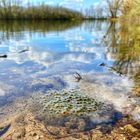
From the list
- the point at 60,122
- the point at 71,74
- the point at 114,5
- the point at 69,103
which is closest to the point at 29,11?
the point at 114,5

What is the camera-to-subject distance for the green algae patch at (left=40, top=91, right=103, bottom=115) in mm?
10352

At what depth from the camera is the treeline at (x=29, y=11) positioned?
90.3m

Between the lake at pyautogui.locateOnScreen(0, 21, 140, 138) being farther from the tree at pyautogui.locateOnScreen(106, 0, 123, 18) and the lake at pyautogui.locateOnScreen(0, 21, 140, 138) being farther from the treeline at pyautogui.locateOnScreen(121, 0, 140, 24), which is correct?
the tree at pyautogui.locateOnScreen(106, 0, 123, 18)

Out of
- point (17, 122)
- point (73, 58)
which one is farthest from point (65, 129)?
point (73, 58)

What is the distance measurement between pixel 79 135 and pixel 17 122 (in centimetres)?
210

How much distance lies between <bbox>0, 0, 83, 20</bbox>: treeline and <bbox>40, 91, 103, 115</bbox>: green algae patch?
79591 millimetres

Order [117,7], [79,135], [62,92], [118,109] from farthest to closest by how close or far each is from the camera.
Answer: [117,7]
[62,92]
[118,109]
[79,135]

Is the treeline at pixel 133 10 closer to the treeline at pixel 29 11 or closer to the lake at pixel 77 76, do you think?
the lake at pixel 77 76

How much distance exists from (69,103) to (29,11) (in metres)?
87.6

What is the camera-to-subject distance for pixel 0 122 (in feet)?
30.9

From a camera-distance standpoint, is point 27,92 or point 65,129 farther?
point 27,92

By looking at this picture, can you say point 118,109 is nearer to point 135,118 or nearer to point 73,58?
point 135,118

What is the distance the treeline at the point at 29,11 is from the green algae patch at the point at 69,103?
79591 mm

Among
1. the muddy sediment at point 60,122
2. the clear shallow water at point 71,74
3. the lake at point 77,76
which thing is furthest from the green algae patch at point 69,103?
the clear shallow water at point 71,74
